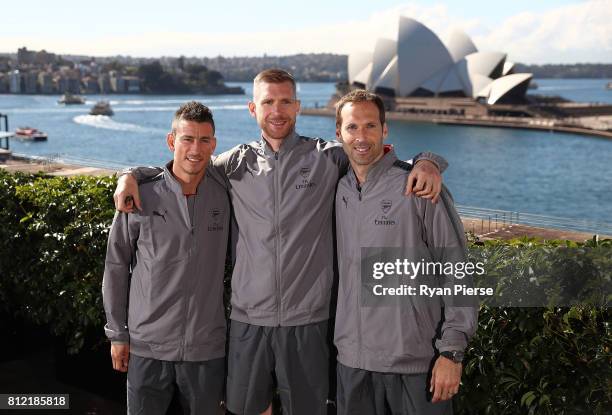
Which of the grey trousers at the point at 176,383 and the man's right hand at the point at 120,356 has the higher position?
the man's right hand at the point at 120,356

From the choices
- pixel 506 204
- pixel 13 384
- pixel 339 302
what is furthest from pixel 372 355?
pixel 506 204

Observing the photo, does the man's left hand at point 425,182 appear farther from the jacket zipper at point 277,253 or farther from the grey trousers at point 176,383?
the grey trousers at point 176,383

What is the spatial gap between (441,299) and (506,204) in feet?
102

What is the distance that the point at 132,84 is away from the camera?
128625mm

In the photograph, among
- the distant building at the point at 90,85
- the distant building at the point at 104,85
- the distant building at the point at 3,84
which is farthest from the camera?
the distant building at the point at 3,84

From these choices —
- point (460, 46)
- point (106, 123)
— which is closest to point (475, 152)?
point (460, 46)

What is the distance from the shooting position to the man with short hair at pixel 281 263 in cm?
222

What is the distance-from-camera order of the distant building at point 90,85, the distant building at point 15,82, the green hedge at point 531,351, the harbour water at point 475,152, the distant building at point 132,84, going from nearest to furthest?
the green hedge at point 531,351 → the harbour water at point 475,152 → the distant building at point 132,84 → the distant building at point 15,82 → the distant building at point 90,85

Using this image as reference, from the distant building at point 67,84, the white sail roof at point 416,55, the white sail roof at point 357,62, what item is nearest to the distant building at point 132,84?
the distant building at point 67,84

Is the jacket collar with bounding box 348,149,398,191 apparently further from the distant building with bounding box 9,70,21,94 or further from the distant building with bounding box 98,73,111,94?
the distant building with bounding box 9,70,21,94

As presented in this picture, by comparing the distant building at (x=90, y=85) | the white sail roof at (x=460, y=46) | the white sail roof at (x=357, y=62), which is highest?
the white sail roof at (x=460, y=46)

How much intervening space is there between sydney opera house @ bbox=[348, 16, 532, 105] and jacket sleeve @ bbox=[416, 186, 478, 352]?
6009cm

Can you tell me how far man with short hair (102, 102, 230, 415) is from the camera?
229cm

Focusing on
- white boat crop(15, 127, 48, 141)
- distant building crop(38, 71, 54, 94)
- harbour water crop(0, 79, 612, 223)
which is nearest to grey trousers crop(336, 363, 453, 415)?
harbour water crop(0, 79, 612, 223)
